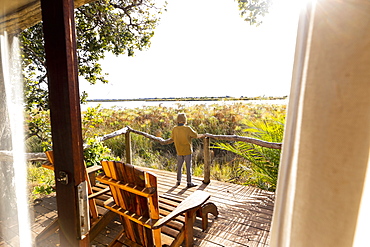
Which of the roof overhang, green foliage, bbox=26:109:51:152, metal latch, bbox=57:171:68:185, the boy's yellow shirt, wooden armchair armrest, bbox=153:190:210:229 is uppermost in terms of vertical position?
the roof overhang

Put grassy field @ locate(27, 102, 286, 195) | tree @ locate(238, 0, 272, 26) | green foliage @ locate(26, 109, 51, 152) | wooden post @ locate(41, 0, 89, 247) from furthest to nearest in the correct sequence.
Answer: tree @ locate(238, 0, 272, 26) < grassy field @ locate(27, 102, 286, 195) < green foliage @ locate(26, 109, 51, 152) < wooden post @ locate(41, 0, 89, 247)

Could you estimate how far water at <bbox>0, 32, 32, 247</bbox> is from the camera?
124 cm

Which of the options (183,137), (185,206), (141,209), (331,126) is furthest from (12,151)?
(183,137)

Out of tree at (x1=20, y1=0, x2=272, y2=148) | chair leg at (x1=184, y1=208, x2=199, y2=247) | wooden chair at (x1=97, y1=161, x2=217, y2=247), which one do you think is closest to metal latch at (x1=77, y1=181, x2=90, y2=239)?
wooden chair at (x1=97, y1=161, x2=217, y2=247)

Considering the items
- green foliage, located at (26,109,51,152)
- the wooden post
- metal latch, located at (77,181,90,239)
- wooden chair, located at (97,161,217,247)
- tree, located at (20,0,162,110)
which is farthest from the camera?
tree, located at (20,0,162,110)

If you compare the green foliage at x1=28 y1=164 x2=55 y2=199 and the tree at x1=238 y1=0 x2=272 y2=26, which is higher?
the tree at x1=238 y1=0 x2=272 y2=26

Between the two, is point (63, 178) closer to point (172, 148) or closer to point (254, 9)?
point (254, 9)

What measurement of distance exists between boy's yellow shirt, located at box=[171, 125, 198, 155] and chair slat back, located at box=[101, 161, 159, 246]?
5.77 feet

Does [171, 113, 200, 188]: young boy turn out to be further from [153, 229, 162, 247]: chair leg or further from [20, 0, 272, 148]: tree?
[153, 229, 162, 247]: chair leg

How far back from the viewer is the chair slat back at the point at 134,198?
1543mm

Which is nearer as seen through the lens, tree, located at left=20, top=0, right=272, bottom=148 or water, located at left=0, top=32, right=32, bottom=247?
water, located at left=0, top=32, right=32, bottom=247

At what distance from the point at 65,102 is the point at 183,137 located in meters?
2.50

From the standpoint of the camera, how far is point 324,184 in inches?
25.8

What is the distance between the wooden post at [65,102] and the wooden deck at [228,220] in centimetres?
34
